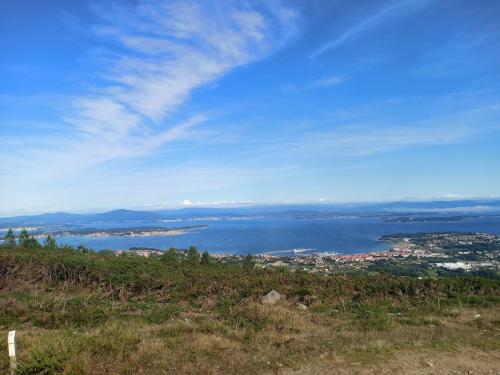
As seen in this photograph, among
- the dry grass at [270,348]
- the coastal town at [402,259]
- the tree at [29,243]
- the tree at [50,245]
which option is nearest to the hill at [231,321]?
the dry grass at [270,348]

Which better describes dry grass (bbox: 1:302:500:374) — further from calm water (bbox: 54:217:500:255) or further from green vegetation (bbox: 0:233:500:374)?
calm water (bbox: 54:217:500:255)

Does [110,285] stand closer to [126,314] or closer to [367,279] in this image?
[126,314]

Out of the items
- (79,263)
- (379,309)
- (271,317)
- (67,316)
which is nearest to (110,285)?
(79,263)

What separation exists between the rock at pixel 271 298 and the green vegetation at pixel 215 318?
24cm

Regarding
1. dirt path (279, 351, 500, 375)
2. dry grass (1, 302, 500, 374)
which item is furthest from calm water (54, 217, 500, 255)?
dirt path (279, 351, 500, 375)

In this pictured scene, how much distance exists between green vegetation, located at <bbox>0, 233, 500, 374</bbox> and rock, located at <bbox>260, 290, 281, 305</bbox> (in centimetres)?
24

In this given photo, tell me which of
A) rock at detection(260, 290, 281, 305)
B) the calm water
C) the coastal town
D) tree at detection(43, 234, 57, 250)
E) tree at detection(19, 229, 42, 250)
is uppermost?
tree at detection(19, 229, 42, 250)

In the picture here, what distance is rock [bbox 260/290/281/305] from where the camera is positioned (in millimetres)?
12555

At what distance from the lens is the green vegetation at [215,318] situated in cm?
706

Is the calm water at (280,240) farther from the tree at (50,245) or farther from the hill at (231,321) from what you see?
the hill at (231,321)

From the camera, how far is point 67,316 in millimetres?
10344

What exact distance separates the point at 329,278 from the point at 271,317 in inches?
238

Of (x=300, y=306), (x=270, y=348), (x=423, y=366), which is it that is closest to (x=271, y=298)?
(x=300, y=306)

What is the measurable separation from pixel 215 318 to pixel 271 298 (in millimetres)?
2606
